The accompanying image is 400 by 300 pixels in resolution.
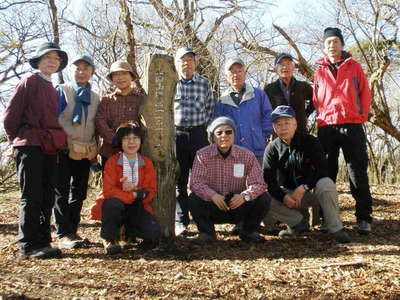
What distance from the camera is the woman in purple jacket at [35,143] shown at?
388 cm

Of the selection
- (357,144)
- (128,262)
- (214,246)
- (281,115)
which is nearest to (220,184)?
(214,246)

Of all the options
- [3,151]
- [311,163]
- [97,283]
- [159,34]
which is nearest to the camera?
[97,283]

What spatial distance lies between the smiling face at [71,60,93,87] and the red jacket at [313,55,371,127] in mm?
2869

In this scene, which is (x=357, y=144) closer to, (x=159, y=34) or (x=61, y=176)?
(x=61, y=176)

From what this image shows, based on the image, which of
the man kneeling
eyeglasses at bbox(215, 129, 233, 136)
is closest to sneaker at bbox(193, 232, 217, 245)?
the man kneeling

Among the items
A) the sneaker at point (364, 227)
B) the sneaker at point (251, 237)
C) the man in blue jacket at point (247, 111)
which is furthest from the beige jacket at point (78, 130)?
the sneaker at point (364, 227)

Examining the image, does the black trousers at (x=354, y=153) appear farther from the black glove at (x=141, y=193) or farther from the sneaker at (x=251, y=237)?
the black glove at (x=141, y=193)

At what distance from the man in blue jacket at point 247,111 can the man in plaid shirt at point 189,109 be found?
0.33 metres

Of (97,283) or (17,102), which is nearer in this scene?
(97,283)

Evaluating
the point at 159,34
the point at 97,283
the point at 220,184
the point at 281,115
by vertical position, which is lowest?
the point at 97,283

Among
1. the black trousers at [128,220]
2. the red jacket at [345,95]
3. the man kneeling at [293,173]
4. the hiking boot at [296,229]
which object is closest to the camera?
the black trousers at [128,220]

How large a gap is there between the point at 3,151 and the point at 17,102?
18.5 feet

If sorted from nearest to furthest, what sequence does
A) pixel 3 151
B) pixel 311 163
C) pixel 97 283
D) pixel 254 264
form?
pixel 97 283 < pixel 254 264 < pixel 311 163 < pixel 3 151

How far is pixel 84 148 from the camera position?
4391 millimetres
